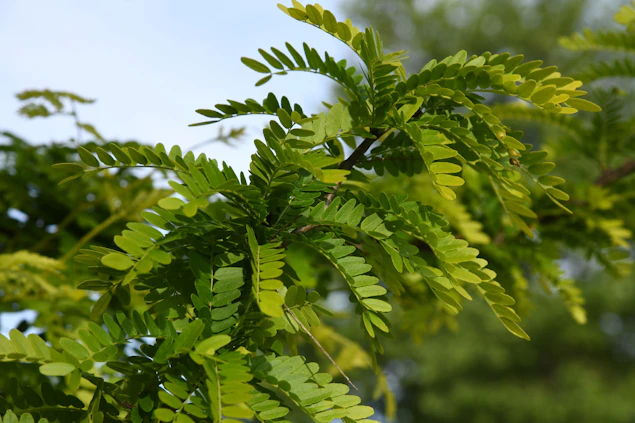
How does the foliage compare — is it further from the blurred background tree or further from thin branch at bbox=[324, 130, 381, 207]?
the blurred background tree

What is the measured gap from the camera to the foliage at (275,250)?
53cm

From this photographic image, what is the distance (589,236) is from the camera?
1.45 m

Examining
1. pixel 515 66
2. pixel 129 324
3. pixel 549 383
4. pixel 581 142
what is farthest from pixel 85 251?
pixel 549 383

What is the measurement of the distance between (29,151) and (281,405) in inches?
46.7

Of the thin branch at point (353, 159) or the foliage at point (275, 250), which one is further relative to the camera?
the thin branch at point (353, 159)

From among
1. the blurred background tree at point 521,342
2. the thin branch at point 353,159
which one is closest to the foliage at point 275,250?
the thin branch at point 353,159

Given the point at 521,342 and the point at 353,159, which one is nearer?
the point at 353,159

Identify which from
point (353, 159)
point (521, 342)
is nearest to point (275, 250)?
point (353, 159)

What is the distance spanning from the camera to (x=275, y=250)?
0.56 meters

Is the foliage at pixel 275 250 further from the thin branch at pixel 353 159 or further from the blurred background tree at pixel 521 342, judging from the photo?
the blurred background tree at pixel 521 342

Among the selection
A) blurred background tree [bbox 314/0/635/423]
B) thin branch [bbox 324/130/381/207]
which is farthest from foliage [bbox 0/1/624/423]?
blurred background tree [bbox 314/0/635/423]

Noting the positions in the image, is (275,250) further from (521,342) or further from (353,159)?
(521,342)

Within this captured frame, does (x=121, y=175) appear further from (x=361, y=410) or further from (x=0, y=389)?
(x=361, y=410)

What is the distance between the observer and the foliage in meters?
0.53
